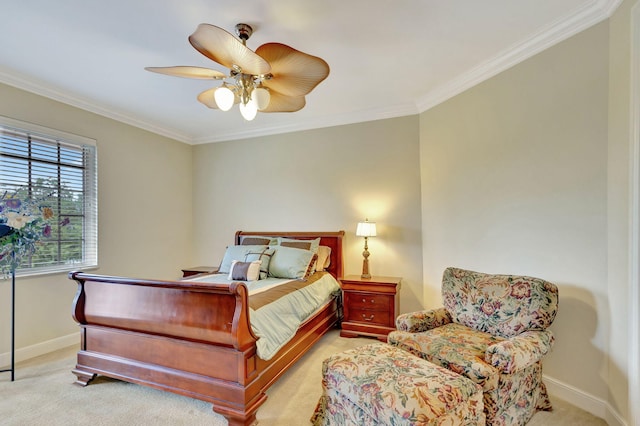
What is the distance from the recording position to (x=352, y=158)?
3898 millimetres

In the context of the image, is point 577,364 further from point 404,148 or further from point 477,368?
point 404,148

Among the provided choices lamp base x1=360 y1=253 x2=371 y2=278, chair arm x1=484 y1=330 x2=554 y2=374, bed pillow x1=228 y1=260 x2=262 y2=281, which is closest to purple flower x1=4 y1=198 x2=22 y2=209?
bed pillow x1=228 y1=260 x2=262 y2=281

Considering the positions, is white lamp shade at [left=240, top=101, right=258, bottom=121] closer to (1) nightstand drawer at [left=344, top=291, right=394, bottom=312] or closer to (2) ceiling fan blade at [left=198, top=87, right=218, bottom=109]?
(2) ceiling fan blade at [left=198, top=87, right=218, bottom=109]

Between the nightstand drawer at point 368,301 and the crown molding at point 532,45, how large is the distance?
2.25 m

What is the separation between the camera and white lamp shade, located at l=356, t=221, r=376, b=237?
11.5 ft

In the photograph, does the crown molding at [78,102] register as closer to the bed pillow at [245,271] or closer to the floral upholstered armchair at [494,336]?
the bed pillow at [245,271]

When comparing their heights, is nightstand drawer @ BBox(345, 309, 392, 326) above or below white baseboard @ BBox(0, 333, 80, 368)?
above

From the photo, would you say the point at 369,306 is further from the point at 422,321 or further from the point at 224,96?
the point at 224,96

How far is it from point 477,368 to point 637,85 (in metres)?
1.85

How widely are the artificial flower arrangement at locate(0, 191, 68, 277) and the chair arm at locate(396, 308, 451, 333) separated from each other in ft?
10.3

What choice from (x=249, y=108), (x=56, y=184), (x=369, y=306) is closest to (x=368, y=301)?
(x=369, y=306)

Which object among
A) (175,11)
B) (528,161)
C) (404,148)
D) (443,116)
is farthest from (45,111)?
(528,161)

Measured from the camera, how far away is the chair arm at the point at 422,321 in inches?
90.0

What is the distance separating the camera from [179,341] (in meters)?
2.08
